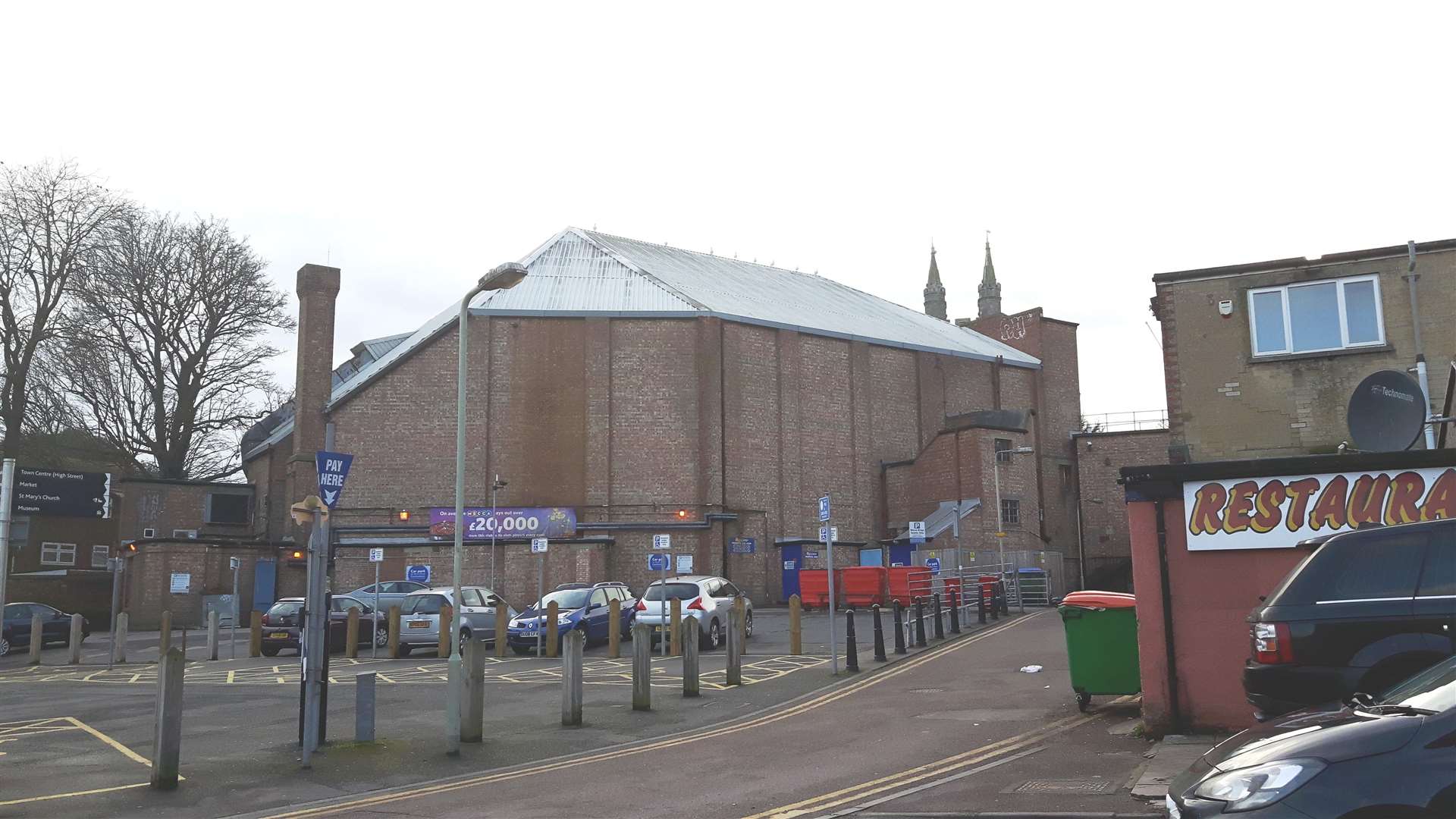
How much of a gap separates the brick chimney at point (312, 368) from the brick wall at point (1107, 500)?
35150 millimetres

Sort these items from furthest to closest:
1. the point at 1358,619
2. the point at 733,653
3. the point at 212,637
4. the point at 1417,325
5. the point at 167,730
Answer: the point at 212,637
the point at 1417,325
the point at 733,653
the point at 167,730
the point at 1358,619

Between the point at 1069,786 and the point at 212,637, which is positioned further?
the point at 212,637

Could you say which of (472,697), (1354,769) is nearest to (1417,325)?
(472,697)

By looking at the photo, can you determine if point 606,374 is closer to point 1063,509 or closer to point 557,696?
point 1063,509

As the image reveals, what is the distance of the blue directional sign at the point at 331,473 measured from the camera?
13406 mm

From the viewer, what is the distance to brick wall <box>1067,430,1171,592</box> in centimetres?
5478

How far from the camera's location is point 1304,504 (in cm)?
1096

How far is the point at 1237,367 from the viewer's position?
2044 centimetres

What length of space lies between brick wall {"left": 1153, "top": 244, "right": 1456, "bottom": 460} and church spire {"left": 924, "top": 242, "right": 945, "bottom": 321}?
92165 millimetres

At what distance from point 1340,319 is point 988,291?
93.4 m

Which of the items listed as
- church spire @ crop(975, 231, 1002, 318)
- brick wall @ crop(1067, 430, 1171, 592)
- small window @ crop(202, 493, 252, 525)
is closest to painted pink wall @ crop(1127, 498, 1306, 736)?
brick wall @ crop(1067, 430, 1171, 592)

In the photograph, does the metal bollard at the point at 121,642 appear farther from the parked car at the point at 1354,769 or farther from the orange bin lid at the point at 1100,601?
the parked car at the point at 1354,769

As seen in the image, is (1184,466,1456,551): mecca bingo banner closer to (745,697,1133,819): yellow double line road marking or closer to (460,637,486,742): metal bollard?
(745,697,1133,819): yellow double line road marking

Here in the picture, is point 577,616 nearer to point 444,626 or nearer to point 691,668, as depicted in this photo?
point 444,626
